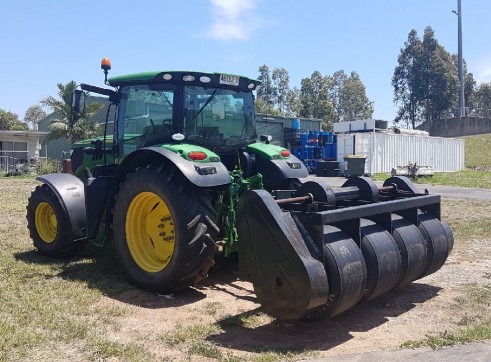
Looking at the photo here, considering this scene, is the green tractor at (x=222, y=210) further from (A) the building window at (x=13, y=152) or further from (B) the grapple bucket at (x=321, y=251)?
(A) the building window at (x=13, y=152)

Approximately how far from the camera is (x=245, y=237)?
4375mm

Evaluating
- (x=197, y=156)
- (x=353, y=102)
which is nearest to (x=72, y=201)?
(x=197, y=156)

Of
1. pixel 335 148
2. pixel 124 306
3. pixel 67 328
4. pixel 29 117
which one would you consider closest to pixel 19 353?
pixel 67 328

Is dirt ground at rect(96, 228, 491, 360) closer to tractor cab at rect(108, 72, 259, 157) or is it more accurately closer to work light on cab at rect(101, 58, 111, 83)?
tractor cab at rect(108, 72, 259, 157)

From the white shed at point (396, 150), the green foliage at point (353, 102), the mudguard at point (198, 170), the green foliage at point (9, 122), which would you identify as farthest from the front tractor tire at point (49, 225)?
the green foliage at point (353, 102)

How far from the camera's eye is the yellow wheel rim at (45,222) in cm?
716

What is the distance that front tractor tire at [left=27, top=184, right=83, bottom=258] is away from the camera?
6730 millimetres

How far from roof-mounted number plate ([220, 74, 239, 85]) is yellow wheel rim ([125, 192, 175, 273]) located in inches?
65.1

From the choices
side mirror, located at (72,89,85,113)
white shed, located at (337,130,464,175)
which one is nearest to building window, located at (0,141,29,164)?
white shed, located at (337,130,464,175)

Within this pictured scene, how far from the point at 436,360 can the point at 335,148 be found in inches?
922

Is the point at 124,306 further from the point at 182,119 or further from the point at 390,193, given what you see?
the point at 390,193

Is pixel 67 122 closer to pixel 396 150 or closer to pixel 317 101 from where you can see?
pixel 396 150

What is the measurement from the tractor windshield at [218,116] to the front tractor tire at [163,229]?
0.86 meters

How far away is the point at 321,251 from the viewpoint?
4047 mm
